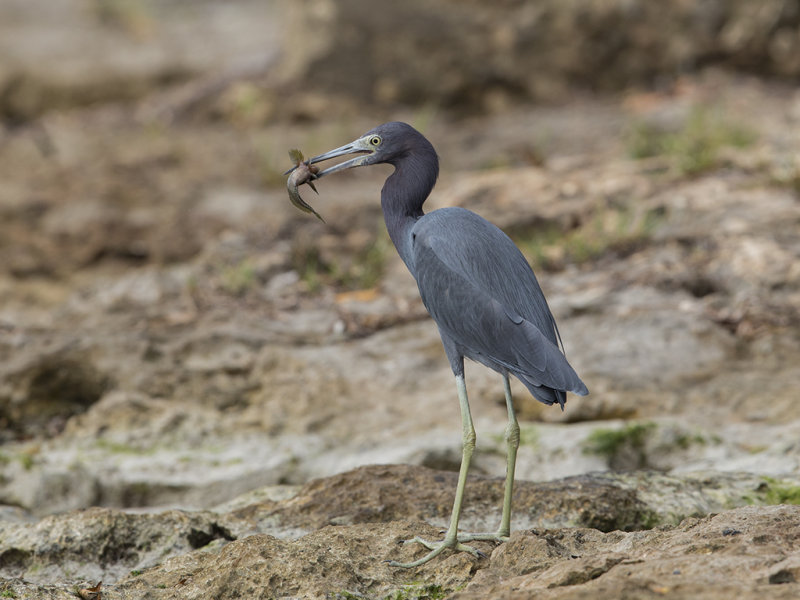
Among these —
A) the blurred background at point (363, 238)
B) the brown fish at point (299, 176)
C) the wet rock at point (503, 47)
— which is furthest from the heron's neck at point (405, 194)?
the wet rock at point (503, 47)

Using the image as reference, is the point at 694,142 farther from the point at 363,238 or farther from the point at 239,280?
the point at 239,280

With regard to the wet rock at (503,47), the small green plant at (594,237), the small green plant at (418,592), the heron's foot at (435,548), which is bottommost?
the small green plant at (418,592)

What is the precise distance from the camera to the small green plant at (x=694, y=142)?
7898 millimetres

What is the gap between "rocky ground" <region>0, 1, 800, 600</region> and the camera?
3.20 meters

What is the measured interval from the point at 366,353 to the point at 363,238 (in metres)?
2.27

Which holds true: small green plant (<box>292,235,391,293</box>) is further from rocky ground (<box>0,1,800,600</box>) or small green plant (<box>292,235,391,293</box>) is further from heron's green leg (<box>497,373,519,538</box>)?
heron's green leg (<box>497,373,519,538</box>)

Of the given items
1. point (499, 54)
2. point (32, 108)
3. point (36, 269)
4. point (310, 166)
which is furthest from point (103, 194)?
point (310, 166)

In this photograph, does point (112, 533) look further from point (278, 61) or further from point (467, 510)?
point (278, 61)

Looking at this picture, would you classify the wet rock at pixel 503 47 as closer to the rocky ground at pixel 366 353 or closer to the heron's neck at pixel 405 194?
the rocky ground at pixel 366 353

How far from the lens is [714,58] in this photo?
11.1 m

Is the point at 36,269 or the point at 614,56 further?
the point at 614,56

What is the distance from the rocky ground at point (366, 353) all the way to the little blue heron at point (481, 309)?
0.43 metres

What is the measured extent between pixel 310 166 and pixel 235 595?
1805 millimetres

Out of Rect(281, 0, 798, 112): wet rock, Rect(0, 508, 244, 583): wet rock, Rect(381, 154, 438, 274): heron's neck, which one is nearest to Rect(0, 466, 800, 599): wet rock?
Rect(0, 508, 244, 583): wet rock
